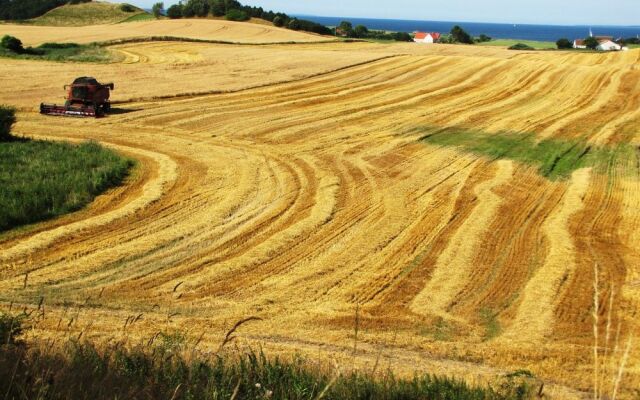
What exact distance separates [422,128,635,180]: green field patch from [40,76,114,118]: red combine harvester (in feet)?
38.6

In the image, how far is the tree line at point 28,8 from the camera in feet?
293

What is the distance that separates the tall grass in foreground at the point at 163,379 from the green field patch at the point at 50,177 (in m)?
8.33

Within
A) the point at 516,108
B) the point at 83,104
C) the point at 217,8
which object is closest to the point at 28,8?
the point at 217,8

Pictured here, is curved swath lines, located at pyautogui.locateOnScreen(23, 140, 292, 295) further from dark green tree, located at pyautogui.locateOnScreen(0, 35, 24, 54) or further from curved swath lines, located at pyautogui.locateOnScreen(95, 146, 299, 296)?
dark green tree, located at pyautogui.locateOnScreen(0, 35, 24, 54)

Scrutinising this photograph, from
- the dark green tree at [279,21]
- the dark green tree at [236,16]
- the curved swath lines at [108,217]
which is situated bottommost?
the curved swath lines at [108,217]

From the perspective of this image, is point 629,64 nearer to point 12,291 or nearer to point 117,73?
point 117,73

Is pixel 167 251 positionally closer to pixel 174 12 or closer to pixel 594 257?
pixel 594 257

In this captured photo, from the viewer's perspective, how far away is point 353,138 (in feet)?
78.6

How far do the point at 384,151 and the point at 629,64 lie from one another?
2690 cm

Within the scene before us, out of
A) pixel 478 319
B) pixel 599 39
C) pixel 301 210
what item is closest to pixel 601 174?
pixel 301 210

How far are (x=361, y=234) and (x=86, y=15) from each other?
79828mm

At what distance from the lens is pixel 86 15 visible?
282ft

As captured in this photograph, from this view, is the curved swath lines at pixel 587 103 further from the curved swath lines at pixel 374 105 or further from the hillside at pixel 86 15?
the hillside at pixel 86 15

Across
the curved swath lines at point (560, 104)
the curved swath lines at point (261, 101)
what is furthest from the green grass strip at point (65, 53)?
the curved swath lines at point (560, 104)
